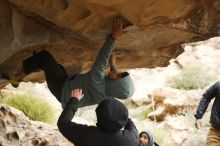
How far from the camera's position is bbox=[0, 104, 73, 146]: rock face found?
5703 mm

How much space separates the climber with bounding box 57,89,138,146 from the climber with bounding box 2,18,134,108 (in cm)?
42

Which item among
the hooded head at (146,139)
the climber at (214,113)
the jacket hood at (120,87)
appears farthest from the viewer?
the hooded head at (146,139)

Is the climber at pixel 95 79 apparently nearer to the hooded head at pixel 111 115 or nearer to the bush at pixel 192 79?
the hooded head at pixel 111 115

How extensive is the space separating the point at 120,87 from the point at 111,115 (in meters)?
0.59

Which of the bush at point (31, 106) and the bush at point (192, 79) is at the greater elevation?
the bush at point (31, 106)

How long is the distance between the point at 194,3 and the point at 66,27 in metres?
1.34

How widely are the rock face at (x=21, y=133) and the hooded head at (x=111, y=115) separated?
2160 mm

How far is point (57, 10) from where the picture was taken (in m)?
4.49

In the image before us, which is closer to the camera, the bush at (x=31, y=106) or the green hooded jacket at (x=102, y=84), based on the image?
the green hooded jacket at (x=102, y=84)

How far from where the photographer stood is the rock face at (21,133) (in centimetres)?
570

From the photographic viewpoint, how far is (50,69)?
4.81 metres

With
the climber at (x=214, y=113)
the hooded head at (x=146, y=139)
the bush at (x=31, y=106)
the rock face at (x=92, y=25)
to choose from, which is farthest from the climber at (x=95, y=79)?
the bush at (x=31, y=106)

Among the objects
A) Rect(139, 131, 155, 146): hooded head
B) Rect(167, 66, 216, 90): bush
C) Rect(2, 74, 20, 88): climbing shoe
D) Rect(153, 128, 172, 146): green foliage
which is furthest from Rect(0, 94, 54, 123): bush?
Rect(167, 66, 216, 90): bush

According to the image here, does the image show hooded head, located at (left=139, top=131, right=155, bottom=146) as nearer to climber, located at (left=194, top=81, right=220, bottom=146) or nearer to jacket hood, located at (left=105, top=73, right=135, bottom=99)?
climber, located at (left=194, top=81, right=220, bottom=146)
